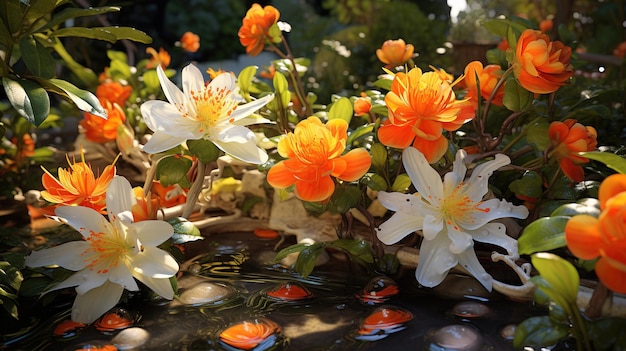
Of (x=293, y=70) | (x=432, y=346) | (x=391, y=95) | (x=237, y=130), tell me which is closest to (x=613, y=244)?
(x=432, y=346)

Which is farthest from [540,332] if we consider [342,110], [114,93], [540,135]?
[114,93]

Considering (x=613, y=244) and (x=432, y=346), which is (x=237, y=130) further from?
(x=613, y=244)

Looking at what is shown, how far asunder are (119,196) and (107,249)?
9 centimetres

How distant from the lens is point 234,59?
15.1 ft

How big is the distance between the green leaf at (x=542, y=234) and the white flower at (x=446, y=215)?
6.2 inches

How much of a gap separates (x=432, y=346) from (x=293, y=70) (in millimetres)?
772

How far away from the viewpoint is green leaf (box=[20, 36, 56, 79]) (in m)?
1.09

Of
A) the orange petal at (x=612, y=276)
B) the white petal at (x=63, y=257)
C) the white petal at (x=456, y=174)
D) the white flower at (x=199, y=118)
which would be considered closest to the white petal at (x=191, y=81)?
the white flower at (x=199, y=118)

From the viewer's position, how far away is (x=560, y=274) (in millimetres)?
734

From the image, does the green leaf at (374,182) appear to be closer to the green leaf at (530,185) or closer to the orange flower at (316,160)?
the orange flower at (316,160)

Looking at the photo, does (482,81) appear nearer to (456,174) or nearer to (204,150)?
(456,174)

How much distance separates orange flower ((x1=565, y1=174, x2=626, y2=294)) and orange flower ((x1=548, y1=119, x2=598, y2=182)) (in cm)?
27

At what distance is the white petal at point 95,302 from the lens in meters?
0.93

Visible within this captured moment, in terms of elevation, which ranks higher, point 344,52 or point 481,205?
point 344,52
